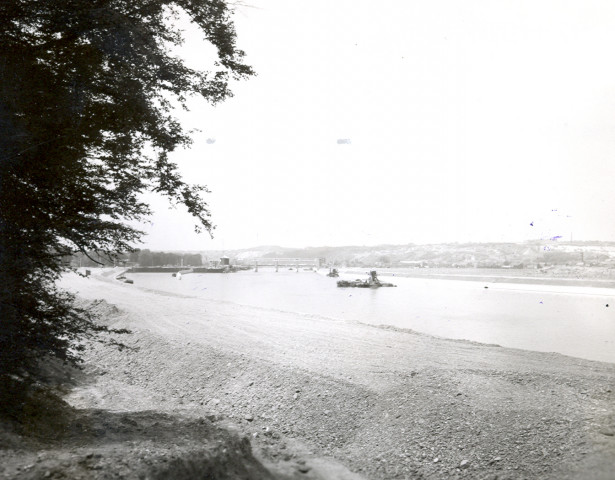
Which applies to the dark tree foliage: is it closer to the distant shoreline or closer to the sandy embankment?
the sandy embankment

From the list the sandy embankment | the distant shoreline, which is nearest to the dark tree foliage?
the sandy embankment

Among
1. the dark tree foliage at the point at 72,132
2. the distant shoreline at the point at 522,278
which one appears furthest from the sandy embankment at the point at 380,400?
the distant shoreline at the point at 522,278

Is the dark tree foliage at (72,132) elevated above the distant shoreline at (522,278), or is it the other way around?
the dark tree foliage at (72,132)

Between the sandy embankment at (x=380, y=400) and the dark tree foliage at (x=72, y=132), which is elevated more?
the dark tree foliage at (x=72, y=132)

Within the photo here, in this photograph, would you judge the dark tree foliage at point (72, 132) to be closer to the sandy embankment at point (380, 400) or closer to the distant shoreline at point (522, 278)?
the sandy embankment at point (380, 400)

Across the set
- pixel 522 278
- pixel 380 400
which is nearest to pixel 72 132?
pixel 380 400

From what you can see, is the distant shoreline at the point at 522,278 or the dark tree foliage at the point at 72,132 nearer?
the dark tree foliage at the point at 72,132
